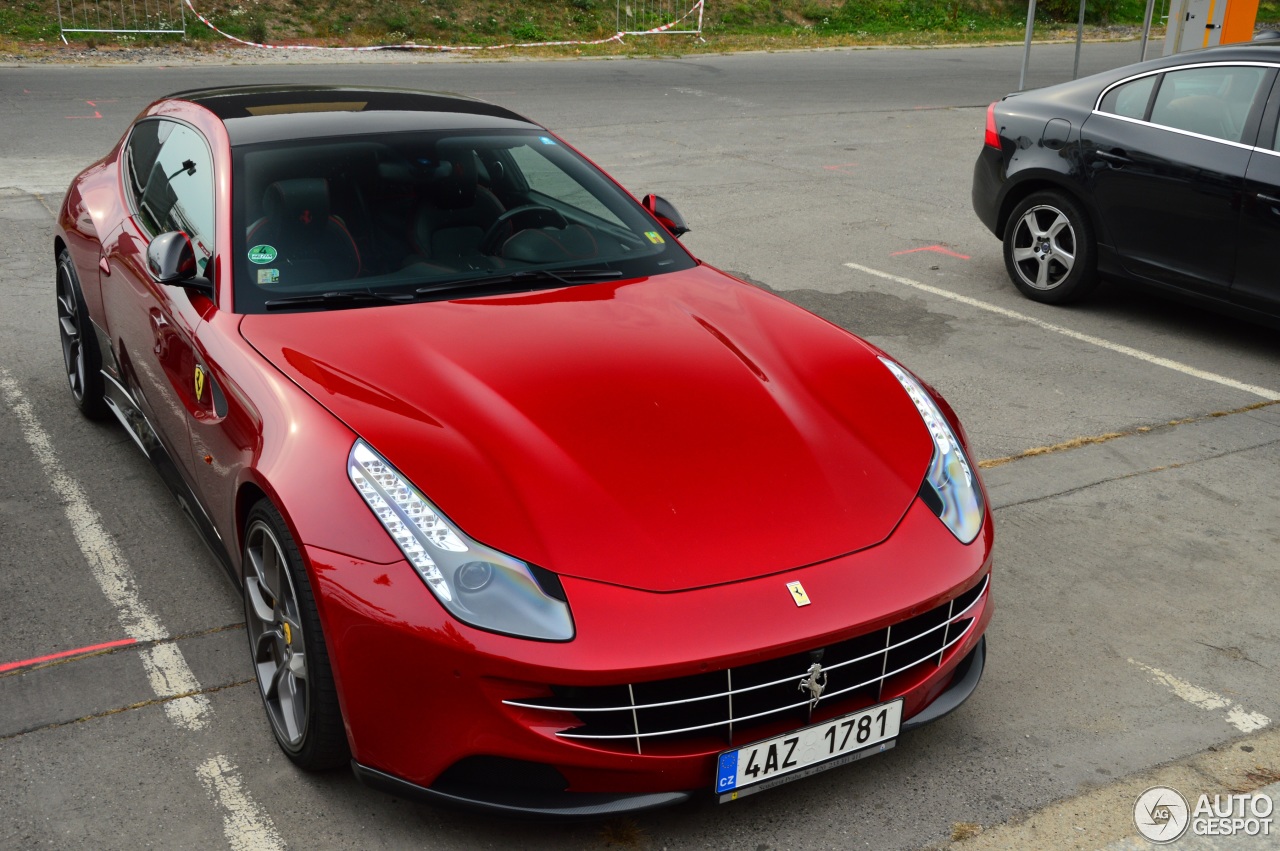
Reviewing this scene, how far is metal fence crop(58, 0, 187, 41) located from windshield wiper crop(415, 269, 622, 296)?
19288 millimetres

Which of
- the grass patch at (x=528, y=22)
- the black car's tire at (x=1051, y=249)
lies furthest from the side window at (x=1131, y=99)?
the grass patch at (x=528, y=22)

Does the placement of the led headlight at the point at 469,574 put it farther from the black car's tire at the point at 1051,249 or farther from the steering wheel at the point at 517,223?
the black car's tire at the point at 1051,249

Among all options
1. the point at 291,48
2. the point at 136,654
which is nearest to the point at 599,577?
the point at 136,654

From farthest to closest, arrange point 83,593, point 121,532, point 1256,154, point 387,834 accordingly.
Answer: point 1256,154, point 121,532, point 83,593, point 387,834

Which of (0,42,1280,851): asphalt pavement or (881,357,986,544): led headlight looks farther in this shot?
(881,357,986,544): led headlight

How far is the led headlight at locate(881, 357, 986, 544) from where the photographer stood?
10.3 ft

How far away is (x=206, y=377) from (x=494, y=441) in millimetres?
1084

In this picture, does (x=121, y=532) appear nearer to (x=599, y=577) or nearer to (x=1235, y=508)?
(x=599, y=577)

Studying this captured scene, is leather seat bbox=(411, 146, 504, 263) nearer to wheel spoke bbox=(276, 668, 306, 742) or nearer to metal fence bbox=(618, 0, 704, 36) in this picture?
wheel spoke bbox=(276, 668, 306, 742)

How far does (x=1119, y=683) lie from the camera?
3.64 m

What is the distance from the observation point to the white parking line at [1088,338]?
6171 millimetres

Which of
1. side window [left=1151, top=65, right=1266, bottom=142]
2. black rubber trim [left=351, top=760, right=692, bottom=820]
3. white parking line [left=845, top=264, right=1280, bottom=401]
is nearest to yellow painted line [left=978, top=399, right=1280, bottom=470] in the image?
white parking line [left=845, top=264, right=1280, bottom=401]

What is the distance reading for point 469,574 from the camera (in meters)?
2.72

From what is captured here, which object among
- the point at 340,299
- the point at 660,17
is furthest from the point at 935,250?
the point at 660,17
